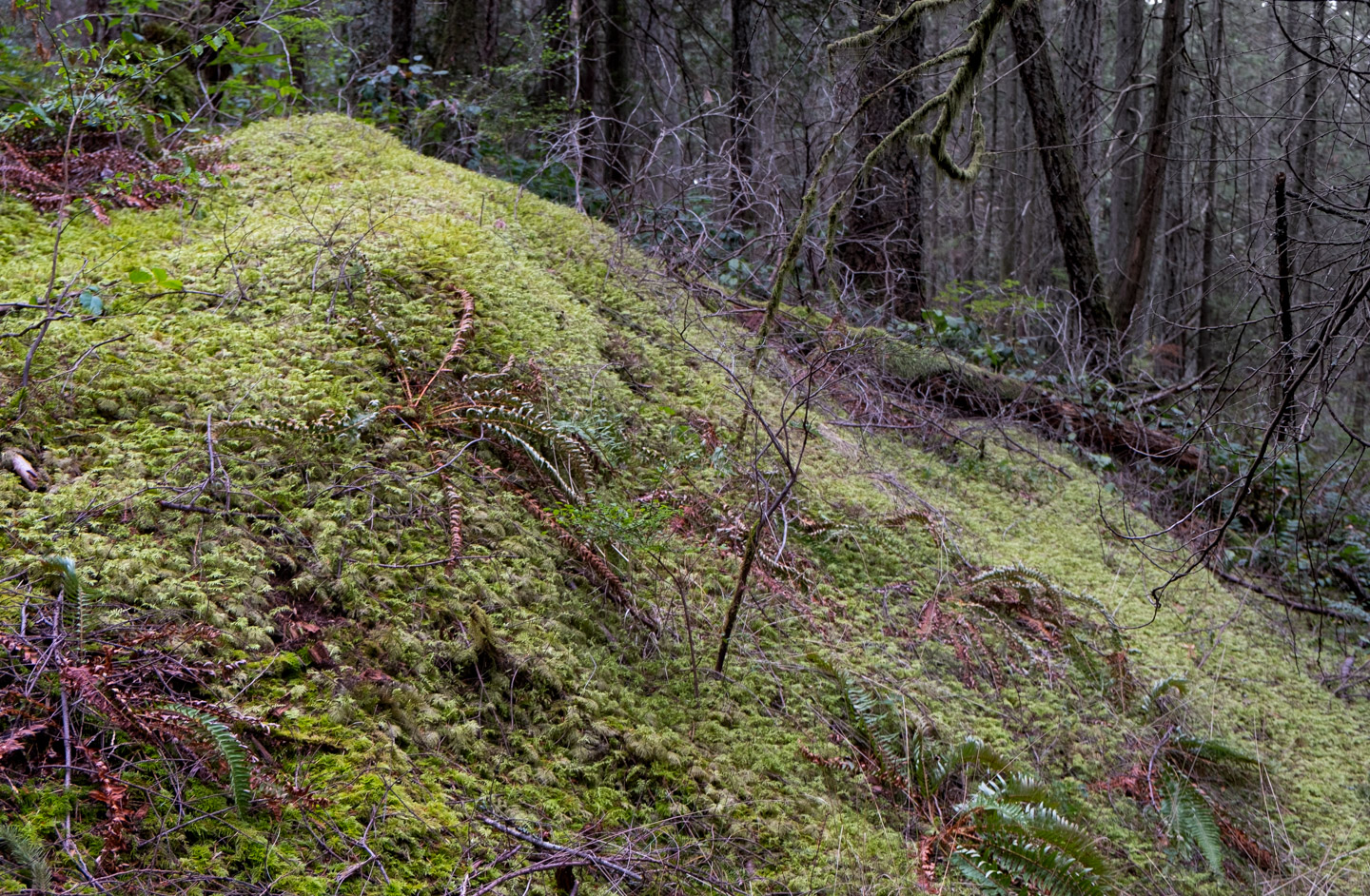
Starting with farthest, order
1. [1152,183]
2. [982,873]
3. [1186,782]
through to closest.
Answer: [1152,183], [1186,782], [982,873]

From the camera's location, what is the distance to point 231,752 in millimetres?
1751

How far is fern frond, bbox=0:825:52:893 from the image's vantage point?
144 centimetres

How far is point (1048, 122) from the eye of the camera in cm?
786

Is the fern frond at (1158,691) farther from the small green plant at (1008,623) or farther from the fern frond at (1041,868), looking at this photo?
the fern frond at (1041,868)

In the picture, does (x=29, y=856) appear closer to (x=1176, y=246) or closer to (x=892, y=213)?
(x=892, y=213)

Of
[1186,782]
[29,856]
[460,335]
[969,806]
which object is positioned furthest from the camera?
[460,335]

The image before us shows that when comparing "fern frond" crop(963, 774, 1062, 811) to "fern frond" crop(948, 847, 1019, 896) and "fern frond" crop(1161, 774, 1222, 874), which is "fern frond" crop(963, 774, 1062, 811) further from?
"fern frond" crop(1161, 774, 1222, 874)

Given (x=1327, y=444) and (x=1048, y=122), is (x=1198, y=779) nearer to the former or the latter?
(x=1048, y=122)

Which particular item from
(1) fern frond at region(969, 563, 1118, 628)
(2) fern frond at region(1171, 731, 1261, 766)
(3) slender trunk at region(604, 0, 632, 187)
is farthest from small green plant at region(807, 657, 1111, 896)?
A: (3) slender trunk at region(604, 0, 632, 187)

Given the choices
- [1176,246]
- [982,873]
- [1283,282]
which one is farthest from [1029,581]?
[1176,246]

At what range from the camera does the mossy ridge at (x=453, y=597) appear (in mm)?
2072

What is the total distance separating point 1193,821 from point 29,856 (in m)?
3.53

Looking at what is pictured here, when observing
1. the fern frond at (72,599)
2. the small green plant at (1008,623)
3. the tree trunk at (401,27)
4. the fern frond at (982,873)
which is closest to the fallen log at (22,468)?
the fern frond at (72,599)

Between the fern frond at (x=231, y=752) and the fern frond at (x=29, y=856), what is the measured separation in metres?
0.32
